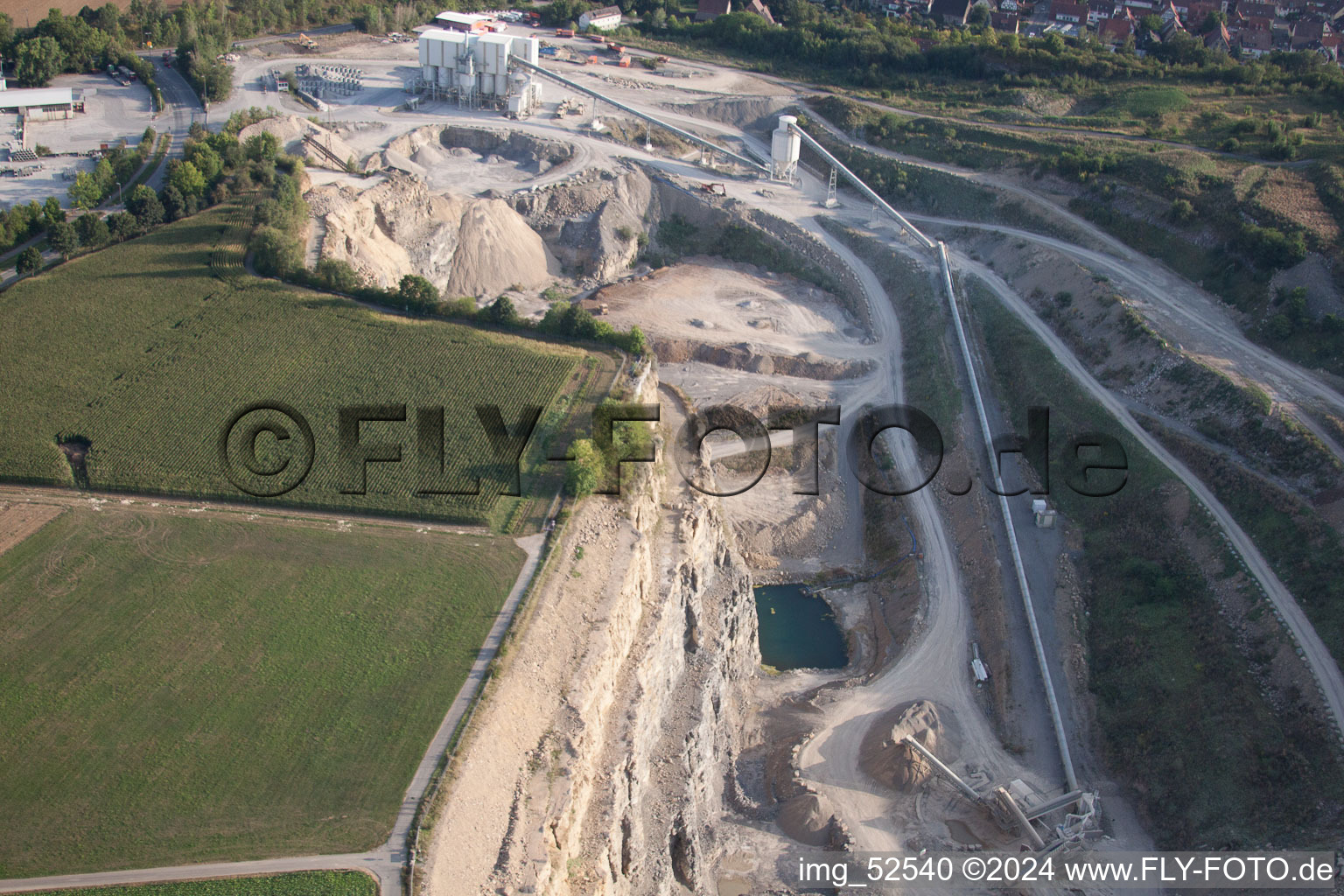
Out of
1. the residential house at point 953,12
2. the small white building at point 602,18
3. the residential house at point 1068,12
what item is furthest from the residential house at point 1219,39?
the small white building at point 602,18

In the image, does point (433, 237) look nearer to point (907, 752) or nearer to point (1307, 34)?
point (907, 752)

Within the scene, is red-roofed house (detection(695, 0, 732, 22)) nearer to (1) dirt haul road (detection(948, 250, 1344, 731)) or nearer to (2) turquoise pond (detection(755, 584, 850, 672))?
(1) dirt haul road (detection(948, 250, 1344, 731))

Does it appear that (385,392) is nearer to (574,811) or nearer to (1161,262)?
(574,811)

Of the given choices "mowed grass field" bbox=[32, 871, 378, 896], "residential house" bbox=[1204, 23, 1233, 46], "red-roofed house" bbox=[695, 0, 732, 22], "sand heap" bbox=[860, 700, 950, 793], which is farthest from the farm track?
"residential house" bbox=[1204, 23, 1233, 46]

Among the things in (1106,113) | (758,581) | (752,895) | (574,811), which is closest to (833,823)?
(752,895)

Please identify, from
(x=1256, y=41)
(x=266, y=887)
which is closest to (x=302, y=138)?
(x=266, y=887)

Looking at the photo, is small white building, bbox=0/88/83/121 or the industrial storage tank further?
the industrial storage tank
